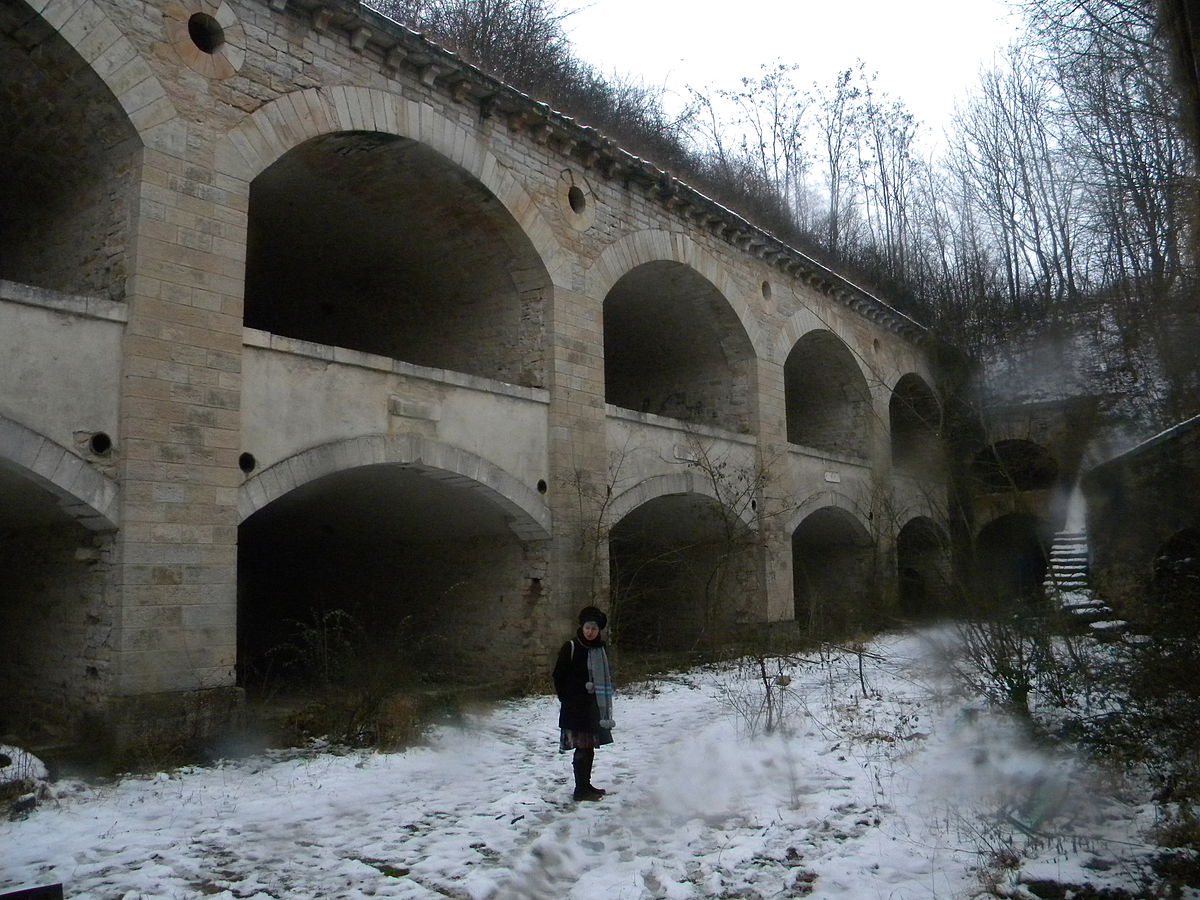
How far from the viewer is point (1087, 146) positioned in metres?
14.2

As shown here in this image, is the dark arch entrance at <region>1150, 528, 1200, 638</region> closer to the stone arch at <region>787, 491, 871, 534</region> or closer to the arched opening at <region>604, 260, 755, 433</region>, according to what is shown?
the stone arch at <region>787, 491, 871, 534</region>

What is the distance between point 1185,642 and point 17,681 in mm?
9170

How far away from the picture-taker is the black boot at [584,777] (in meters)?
6.04

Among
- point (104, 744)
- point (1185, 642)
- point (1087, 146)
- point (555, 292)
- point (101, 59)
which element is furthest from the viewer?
point (1087, 146)

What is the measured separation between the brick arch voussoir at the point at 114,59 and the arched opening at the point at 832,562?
12.6m

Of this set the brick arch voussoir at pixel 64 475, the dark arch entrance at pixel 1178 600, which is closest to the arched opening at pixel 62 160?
the brick arch voussoir at pixel 64 475

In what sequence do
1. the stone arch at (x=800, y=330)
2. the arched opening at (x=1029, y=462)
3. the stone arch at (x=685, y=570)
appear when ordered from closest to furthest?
1. the stone arch at (x=685, y=570)
2. the stone arch at (x=800, y=330)
3. the arched opening at (x=1029, y=462)

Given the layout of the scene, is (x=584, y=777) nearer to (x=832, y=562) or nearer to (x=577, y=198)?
(x=577, y=198)

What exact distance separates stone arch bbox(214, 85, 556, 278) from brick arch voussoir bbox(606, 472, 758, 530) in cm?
301

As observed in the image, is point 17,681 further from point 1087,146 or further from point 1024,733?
point 1087,146

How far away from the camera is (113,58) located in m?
7.55

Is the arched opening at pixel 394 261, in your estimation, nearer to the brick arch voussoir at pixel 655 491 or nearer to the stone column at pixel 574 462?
the stone column at pixel 574 462

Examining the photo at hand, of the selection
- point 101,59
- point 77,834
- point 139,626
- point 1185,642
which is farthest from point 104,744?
point 1185,642

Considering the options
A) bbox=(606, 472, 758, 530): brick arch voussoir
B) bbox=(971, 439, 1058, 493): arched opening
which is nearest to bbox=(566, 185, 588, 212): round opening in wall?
bbox=(606, 472, 758, 530): brick arch voussoir
